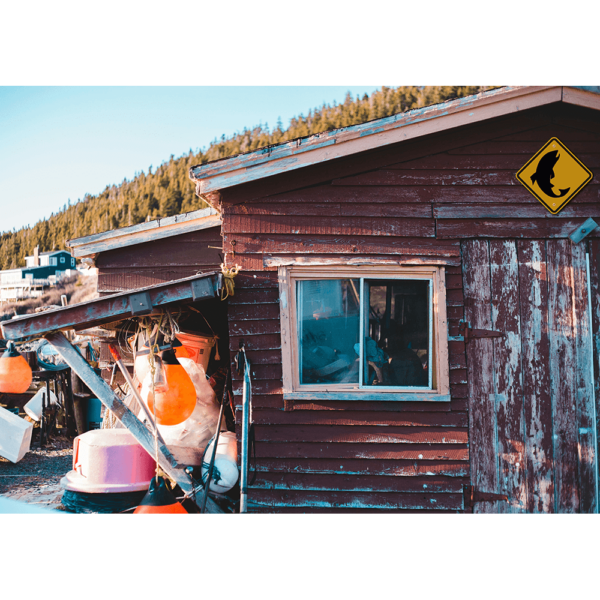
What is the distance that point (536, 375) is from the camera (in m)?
4.36

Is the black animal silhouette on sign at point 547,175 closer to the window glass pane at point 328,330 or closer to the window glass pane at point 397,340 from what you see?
the window glass pane at point 397,340

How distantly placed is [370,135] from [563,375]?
9.50 ft

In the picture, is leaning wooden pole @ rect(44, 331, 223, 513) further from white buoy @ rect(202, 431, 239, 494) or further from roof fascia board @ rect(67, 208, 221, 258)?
roof fascia board @ rect(67, 208, 221, 258)

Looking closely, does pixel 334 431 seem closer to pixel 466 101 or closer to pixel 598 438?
pixel 598 438

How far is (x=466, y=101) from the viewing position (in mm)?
4156

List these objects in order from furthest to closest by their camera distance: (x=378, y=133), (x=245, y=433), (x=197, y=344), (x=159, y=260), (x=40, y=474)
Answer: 1. (x=159, y=260)
2. (x=40, y=474)
3. (x=197, y=344)
4. (x=378, y=133)
5. (x=245, y=433)

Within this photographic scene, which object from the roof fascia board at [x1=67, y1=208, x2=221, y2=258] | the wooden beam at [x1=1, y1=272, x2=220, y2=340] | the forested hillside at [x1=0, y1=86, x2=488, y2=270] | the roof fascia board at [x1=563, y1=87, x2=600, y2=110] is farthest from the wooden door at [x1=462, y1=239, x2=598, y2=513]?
the forested hillside at [x1=0, y1=86, x2=488, y2=270]

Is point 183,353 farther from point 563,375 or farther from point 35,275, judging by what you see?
point 35,275

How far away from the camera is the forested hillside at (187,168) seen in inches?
1489

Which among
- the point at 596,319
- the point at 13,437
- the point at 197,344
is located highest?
the point at 596,319

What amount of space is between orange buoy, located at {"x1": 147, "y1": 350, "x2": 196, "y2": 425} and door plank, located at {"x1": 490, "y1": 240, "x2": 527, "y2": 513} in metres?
2.89

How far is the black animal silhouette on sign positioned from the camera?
442 centimetres

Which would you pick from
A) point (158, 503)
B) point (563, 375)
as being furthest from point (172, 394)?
point (563, 375)

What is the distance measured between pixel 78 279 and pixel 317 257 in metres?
24.2
